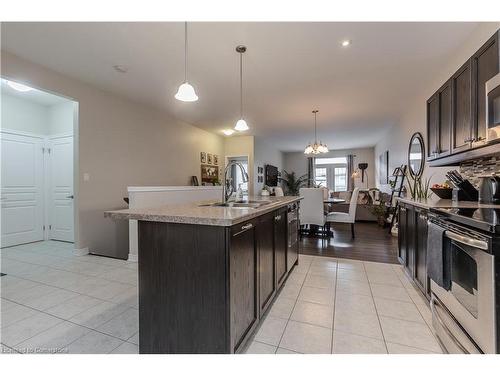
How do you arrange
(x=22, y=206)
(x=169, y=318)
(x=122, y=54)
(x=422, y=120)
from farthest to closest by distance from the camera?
1. (x=22, y=206)
2. (x=422, y=120)
3. (x=122, y=54)
4. (x=169, y=318)

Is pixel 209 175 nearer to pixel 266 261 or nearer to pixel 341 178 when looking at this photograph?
pixel 266 261

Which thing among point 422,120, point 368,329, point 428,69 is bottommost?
point 368,329

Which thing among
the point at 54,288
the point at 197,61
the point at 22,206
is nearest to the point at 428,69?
the point at 197,61

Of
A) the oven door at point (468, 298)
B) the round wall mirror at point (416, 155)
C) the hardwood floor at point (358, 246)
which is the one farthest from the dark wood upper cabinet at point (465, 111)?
the hardwood floor at point (358, 246)

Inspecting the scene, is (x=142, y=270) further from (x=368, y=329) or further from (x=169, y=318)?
(x=368, y=329)

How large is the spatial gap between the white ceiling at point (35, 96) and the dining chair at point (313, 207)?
4455mm

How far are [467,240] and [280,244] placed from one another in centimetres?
136

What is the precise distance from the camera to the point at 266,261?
1.84 m

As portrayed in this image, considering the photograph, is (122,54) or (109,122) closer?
(122,54)

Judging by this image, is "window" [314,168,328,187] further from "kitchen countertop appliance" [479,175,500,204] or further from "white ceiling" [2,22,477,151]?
"kitchen countertop appliance" [479,175,500,204]

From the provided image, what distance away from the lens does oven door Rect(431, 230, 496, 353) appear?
1114mm

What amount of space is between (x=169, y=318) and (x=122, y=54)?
9.56ft

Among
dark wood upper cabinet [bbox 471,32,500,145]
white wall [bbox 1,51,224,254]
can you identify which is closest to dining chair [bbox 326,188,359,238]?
dark wood upper cabinet [bbox 471,32,500,145]
